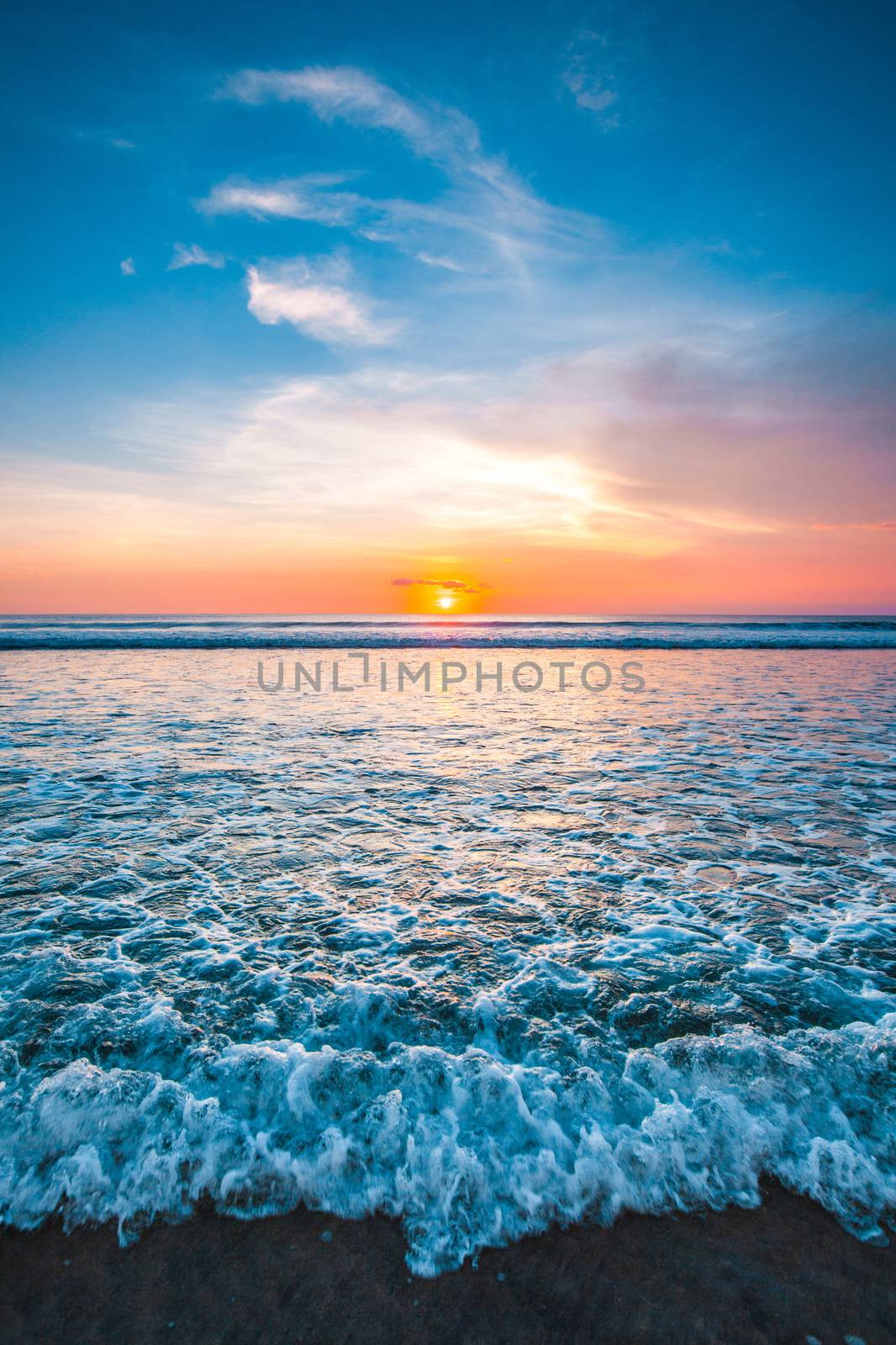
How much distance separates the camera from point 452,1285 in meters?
2.53

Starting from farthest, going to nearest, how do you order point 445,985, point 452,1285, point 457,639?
1. point 457,639
2. point 445,985
3. point 452,1285

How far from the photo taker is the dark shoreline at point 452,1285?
2.37 meters

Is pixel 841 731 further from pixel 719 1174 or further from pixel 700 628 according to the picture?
pixel 700 628

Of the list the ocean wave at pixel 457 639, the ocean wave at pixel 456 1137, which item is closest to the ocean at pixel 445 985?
the ocean wave at pixel 456 1137

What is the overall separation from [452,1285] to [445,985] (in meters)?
1.90

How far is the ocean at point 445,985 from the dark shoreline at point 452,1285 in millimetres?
105

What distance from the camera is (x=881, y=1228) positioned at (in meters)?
2.72

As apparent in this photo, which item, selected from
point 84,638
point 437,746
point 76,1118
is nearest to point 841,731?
point 437,746

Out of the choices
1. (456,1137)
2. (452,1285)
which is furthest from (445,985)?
(452,1285)

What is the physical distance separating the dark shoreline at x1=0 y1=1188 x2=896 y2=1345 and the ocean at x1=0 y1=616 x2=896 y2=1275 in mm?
105

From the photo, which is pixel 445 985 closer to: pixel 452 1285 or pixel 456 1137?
pixel 456 1137

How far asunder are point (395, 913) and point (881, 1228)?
3672mm

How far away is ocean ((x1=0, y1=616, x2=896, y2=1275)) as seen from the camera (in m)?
2.97

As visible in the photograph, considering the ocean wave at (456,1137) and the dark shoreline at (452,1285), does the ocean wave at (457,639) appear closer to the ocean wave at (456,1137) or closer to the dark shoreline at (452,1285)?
the ocean wave at (456,1137)
